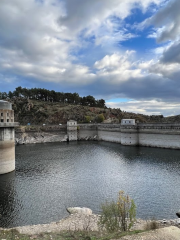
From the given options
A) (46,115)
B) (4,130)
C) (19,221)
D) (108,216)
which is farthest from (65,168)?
(46,115)

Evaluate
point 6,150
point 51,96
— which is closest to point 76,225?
point 6,150

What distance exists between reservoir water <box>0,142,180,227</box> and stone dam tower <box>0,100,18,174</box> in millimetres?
1614

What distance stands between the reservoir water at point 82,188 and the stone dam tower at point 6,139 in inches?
63.6

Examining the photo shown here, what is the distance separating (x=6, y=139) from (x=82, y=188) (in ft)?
49.5

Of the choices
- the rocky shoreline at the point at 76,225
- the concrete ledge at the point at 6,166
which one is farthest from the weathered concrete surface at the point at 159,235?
the concrete ledge at the point at 6,166

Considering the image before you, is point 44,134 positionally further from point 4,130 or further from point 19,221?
point 19,221

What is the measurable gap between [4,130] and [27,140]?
47635 mm

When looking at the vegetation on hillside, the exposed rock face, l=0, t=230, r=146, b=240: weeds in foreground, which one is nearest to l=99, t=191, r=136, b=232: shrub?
l=0, t=230, r=146, b=240: weeds in foreground

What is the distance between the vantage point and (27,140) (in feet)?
256

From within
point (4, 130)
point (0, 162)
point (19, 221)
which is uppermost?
point (4, 130)

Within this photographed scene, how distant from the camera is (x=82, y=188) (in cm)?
2625

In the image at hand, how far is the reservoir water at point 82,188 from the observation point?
65.2 feet

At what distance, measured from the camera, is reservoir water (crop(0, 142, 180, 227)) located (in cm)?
1988

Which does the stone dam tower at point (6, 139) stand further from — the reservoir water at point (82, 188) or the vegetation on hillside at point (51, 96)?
the vegetation on hillside at point (51, 96)
